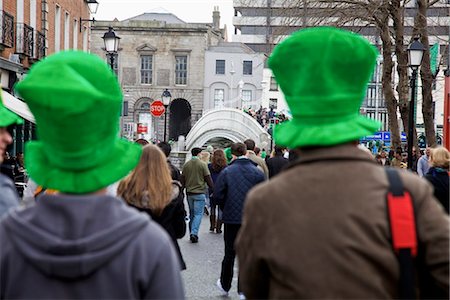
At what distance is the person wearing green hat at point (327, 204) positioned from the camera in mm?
2627

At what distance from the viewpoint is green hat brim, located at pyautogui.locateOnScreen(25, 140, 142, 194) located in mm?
2600

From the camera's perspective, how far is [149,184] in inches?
227

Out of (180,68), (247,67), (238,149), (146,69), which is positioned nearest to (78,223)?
(238,149)

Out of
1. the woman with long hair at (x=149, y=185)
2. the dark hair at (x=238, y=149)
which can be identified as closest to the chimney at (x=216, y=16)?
the dark hair at (x=238, y=149)

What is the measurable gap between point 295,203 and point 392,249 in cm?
37

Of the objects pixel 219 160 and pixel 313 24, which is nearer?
pixel 219 160

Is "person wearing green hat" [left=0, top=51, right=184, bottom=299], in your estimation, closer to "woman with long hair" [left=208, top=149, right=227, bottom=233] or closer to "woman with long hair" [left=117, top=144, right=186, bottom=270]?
"woman with long hair" [left=117, top=144, right=186, bottom=270]

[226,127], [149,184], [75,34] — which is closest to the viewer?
[149,184]

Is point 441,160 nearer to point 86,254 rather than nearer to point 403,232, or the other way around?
point 403,232

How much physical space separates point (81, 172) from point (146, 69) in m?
74.0

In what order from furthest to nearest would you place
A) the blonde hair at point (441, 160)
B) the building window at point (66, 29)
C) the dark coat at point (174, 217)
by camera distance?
the building window at point (66, 29)
the blonde hair at point (441, 160)
the dark coat at point (174, 217)

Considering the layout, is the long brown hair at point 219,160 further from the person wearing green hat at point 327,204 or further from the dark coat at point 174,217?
the person wearing green hat at point 327,204

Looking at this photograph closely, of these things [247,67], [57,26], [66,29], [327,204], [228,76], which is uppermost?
[247,67]

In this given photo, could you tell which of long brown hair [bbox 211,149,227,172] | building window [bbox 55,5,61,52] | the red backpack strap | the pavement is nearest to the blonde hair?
the pavement
